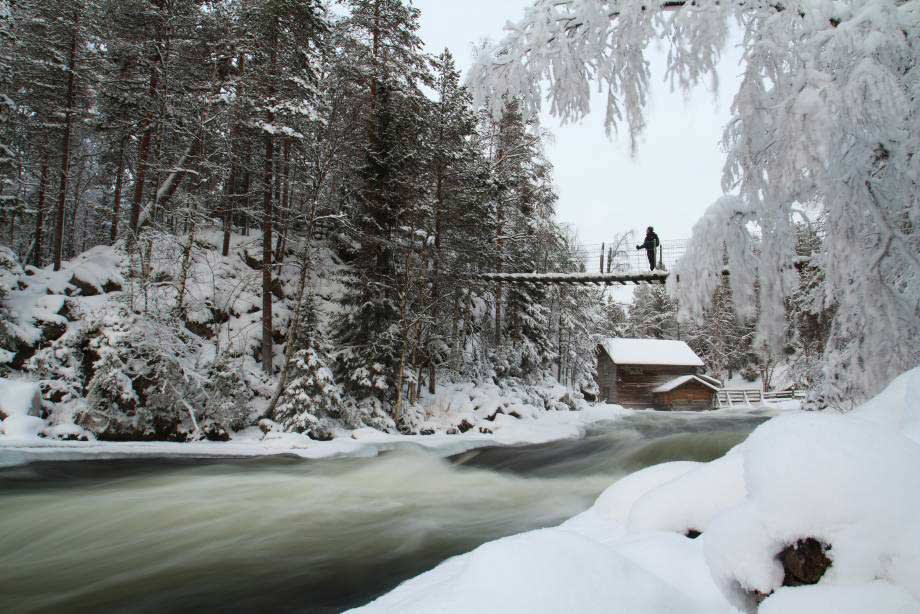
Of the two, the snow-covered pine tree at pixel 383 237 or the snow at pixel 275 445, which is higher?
the snow-covered pine tree at pixel 383 237

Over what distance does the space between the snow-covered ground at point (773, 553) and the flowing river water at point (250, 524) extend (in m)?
2.71

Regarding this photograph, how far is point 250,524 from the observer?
247 inches

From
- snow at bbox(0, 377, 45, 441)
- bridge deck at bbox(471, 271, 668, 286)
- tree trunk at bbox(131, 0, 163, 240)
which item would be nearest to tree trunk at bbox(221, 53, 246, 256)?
tree trunk at bbox(131, 0, 163, 240)

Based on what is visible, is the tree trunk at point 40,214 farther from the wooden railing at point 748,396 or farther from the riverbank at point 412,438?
the wooden railing at point 748,396

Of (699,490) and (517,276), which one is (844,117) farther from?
(517,276)

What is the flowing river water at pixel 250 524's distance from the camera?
14.6 ft

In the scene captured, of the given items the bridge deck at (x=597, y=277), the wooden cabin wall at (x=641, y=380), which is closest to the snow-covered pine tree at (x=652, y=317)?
the wooden cabin wall at (x=641, y=380)

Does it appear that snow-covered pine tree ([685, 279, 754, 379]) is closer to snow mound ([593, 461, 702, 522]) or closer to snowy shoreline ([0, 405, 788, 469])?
snowy shoreline ([0, 405, 788, 469])

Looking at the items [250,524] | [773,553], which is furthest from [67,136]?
[773,553]

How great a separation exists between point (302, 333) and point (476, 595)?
12406mm

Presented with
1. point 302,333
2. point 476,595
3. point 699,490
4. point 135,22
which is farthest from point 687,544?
point 135,22

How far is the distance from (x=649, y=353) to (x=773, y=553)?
37.1m

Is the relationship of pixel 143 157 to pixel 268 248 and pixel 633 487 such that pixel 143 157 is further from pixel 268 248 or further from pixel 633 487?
pixel 633 487

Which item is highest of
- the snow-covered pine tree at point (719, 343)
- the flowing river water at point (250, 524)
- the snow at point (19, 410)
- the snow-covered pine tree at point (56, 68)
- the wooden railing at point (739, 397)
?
the snow-covered pine tree at point (56, 68)
